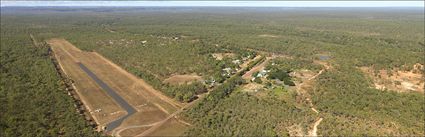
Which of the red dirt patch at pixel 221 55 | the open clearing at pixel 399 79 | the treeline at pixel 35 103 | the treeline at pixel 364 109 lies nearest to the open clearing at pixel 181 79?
the treeline at pixel 35 103

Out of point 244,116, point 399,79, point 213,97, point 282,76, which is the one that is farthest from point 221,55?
point 244,116

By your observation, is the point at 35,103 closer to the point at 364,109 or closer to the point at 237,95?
the point at 237,95

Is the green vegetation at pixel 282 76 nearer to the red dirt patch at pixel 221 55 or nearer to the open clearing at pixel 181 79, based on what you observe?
the open clearing at pixel 181 79

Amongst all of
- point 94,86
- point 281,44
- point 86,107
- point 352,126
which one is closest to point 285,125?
point 352,126

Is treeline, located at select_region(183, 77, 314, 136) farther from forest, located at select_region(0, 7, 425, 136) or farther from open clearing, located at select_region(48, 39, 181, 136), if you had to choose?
open clearing, located at select_region(48, 39, 181, 136)

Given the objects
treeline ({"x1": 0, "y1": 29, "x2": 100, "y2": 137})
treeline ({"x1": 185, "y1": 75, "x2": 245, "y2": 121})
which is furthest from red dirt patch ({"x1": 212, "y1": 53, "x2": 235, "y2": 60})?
treeline ({"x1": 0, "y1": 29, "x2": 100, "y2": 137})
